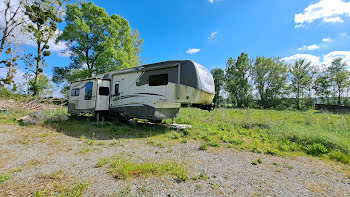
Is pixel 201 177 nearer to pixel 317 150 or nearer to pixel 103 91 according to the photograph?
pixel 317 150

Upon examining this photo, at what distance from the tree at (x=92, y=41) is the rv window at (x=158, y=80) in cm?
1258

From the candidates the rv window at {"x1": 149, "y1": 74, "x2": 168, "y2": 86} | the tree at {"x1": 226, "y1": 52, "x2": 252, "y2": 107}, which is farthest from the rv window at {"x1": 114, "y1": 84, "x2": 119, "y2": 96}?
the tree at {"x1": 226, "y1": 52, "x2": 252, "y2": 107}

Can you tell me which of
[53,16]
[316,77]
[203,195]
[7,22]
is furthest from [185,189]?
Result: [316,77]

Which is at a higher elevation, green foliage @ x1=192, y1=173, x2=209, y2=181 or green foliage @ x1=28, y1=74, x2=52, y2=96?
green foliage @ x1=28, y1=74, x2=52, y2=96

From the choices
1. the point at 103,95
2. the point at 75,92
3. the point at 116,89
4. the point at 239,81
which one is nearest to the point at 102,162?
the point at 116,89

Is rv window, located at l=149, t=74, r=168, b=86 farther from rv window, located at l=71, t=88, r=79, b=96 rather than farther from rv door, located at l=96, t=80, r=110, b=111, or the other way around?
rv window, located at l=71, t=88, r=79, b=96

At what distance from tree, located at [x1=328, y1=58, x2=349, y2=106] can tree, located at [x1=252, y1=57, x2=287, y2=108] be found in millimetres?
9685

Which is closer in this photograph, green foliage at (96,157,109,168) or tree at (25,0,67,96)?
green foliage at (96,157,109,168)

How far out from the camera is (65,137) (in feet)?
20.3

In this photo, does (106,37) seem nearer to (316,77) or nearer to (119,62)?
(119,62)

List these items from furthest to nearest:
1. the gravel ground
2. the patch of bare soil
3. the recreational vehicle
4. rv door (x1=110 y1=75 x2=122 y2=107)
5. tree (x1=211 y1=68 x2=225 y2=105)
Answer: tree (x1=211 y1=68 x2=225 y2=105), the patch of bare soil, rv door (x1=110 y1=75 x2=122 y2=107), the recreational vehicle, the gravel ground

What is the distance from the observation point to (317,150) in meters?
4.92

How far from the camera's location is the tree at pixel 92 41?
17355 millimetres

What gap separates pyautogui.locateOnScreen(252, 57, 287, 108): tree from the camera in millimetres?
31406
